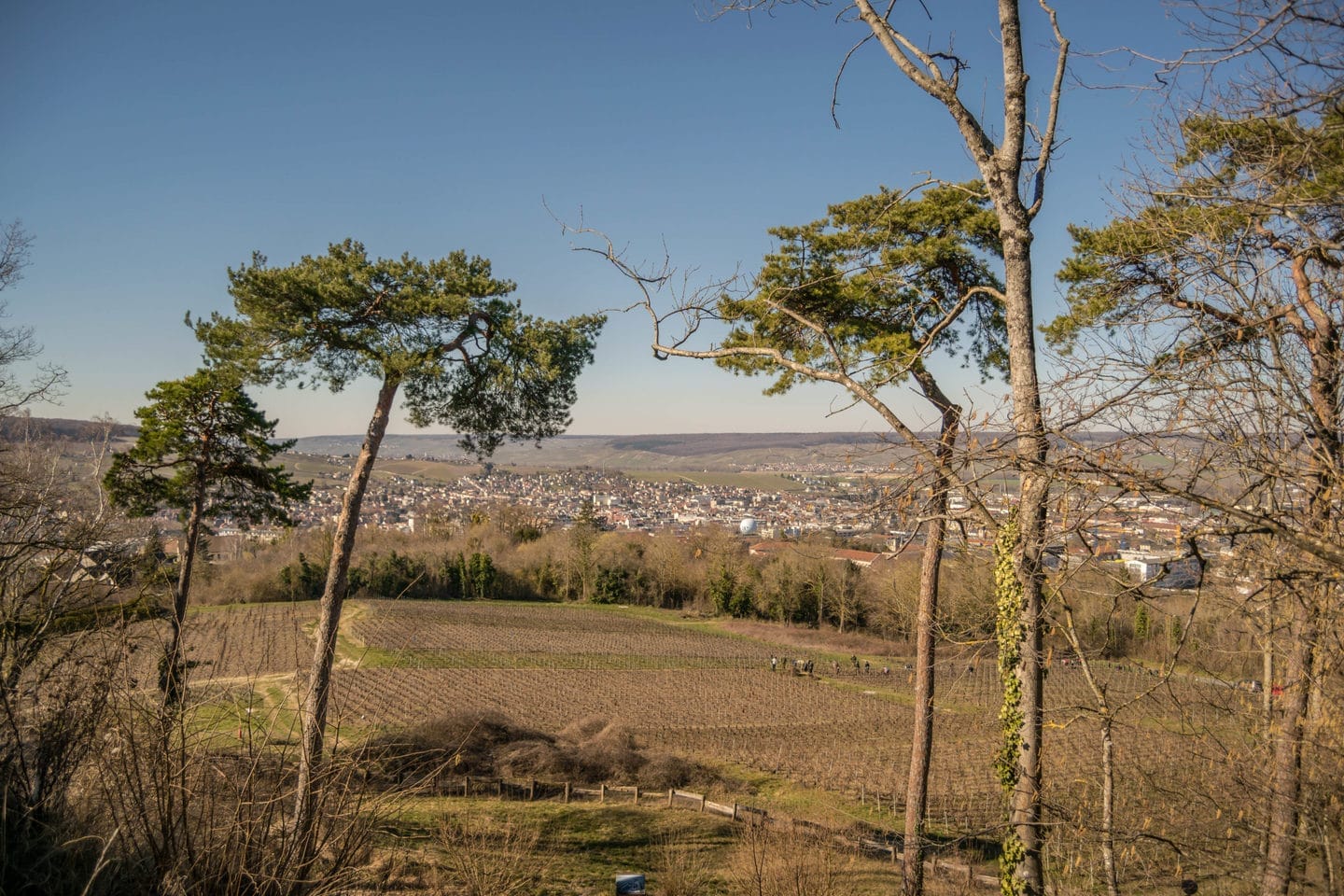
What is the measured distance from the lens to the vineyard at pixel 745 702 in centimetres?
830

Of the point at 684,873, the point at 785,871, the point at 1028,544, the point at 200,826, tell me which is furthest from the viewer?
the point at 684,873

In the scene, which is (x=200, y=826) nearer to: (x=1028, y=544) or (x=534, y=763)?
(x=1028, y=544)

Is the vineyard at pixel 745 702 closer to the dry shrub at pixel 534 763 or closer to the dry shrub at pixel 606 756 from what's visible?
the dry shrub at pixel 606 756

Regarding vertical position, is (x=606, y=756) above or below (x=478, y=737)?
below

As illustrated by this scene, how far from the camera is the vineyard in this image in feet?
27.2

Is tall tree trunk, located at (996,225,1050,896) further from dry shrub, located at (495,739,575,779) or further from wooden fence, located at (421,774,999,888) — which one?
dry shrub, located at (495,739,575,779)

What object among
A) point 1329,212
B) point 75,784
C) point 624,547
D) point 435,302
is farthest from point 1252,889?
point 624,547

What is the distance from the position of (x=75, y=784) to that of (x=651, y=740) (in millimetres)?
20255

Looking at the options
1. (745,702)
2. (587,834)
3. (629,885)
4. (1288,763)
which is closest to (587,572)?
(745,702)

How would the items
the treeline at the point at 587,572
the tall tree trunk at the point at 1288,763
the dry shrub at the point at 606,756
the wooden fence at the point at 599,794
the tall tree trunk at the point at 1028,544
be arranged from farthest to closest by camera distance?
1. the treeline at the point at 587,572
2. the dry shrub at the point at 606,756
3. the wooden fence at the point at 599,794
4. the tall tree trunk at the point at 1288,763
5. the tall tree trunk at the point at 1028,544

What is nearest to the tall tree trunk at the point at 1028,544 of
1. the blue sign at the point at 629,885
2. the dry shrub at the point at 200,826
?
the dry shrub at the point at 200,826

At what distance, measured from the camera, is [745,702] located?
30.5 meters

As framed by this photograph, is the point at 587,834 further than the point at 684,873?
Yes

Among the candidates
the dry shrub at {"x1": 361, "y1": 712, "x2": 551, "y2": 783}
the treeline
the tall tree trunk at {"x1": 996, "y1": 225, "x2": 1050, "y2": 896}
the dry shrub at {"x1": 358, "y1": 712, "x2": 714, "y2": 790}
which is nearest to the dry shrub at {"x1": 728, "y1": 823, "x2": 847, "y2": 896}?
the tall tree trunk at {"x1": 996, "y1": 225, "x2": 1050, "y2": 896}
